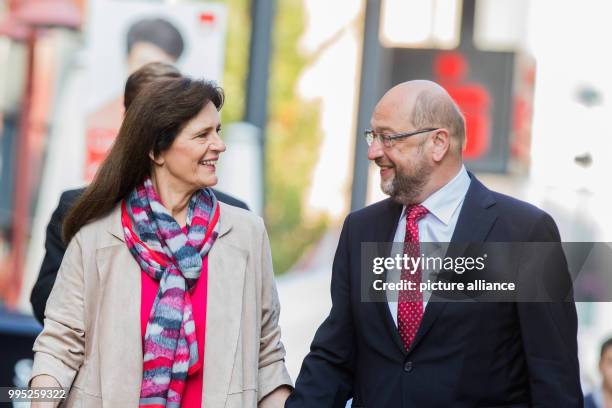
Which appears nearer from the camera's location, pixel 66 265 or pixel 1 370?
pixel 66 265

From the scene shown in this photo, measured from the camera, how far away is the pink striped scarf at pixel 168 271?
4.26 m

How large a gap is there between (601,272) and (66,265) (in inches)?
125

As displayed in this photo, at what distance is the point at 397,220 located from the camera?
4.59 metres

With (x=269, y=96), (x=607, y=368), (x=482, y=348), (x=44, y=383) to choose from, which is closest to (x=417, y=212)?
(x=482, y=348)

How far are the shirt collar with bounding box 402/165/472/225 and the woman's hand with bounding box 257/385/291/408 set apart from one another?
0.86 meters

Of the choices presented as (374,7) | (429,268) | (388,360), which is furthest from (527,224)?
(374,7)

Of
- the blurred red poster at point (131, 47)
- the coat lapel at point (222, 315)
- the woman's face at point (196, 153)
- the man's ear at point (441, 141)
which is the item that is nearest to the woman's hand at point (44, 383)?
the coat lapel at point (222, 315)

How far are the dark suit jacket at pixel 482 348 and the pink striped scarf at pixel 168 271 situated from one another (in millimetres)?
627

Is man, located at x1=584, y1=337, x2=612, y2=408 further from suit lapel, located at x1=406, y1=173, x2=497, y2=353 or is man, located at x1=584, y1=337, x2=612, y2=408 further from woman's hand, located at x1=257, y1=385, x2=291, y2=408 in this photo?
woman's hand, located at x1=257, y1=385, x2=291, y2=408

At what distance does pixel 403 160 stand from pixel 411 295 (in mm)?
477

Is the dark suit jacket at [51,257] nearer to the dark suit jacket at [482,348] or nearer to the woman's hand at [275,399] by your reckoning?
the woman's hand at [275,399]

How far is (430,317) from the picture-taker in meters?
4.27

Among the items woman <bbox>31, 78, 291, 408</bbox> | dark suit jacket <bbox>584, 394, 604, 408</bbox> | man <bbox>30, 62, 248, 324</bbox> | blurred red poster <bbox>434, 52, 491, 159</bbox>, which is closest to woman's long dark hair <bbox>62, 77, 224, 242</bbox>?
woman <bbox>31, 78, 291, 408</bbox>

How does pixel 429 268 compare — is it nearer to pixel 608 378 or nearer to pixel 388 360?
pixel 388 360
